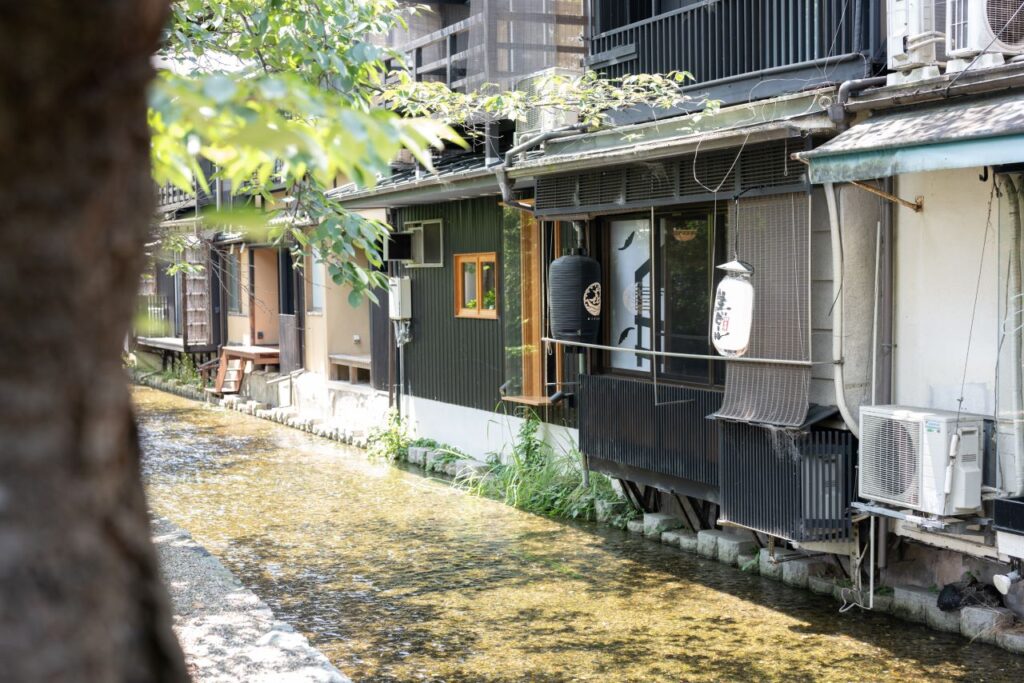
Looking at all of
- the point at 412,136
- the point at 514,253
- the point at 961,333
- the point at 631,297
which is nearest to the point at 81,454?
the point at 412,136

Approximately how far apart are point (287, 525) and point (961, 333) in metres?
8.21

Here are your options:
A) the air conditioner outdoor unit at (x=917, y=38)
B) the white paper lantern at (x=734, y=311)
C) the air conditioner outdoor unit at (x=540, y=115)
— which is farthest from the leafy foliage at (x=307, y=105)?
the air conditioner outdoor unit at (x=917, y=38)

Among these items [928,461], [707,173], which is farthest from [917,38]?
[928,461]

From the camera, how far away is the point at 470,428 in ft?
56.8

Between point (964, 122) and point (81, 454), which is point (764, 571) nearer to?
point (964, 122)

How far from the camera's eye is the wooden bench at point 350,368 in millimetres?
21531

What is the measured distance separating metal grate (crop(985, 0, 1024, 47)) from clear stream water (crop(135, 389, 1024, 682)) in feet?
15.1

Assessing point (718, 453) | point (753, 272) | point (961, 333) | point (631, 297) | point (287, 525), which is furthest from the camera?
point (287, 525)

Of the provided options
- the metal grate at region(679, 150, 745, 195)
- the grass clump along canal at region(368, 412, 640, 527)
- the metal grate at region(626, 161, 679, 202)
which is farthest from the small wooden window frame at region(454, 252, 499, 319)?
the metal grate at region(679, 150, 745, 195)

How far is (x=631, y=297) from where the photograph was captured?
42.7 feet

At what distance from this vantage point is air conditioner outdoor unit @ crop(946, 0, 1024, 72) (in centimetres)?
844

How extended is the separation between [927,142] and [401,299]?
1189 cm

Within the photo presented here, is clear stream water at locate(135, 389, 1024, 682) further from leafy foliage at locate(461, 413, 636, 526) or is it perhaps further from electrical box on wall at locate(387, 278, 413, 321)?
electrical box on wall at locate(387, 278, 413, 321)

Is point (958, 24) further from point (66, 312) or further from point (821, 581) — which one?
point (66, 312)
